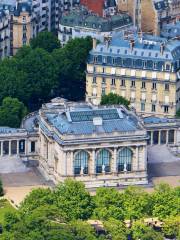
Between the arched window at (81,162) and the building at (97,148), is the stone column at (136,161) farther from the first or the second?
the arched window at (81,162)

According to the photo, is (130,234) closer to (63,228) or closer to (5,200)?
(63,228)

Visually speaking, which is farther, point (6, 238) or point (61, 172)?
point (61, 172)

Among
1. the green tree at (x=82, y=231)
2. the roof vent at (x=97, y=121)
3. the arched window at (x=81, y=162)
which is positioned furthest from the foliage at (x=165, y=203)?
the roof vent at (x=97, y=121)

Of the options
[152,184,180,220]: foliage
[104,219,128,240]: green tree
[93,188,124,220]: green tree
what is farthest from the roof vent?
[104,219,128,240]: green tree

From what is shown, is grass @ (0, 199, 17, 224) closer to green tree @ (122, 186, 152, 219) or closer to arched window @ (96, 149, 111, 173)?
green tree @ (122, 186, 152, 219)

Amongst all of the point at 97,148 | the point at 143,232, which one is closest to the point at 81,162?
the point at 97,148

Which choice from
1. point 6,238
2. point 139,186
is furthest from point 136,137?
point 6,238
